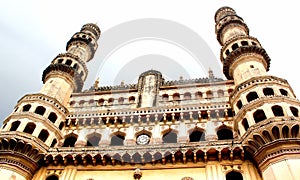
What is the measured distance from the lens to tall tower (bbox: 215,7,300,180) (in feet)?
52.8

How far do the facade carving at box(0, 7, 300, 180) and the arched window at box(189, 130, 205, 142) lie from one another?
0.07 metres

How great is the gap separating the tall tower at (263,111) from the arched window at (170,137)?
3991 millimetres

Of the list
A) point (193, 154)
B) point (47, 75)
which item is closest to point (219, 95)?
point (193, 154)

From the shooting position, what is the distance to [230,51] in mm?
26328

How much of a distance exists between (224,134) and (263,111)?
322cm

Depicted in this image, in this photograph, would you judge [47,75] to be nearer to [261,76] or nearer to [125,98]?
[125,98]

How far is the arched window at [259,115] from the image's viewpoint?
62.1ft

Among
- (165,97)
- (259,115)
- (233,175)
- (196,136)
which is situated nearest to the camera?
(233,175)

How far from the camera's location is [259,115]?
753 inches

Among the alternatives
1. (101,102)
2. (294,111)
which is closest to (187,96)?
(101,102)

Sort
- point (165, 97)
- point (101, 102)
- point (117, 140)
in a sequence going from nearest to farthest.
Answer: point (117, 140), point (165, 97), point (101, 102)

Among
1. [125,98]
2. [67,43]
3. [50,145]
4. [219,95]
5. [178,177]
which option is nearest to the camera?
[178,177]

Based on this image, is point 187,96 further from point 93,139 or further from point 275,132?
point 275,132

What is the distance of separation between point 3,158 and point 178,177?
33.3ft
